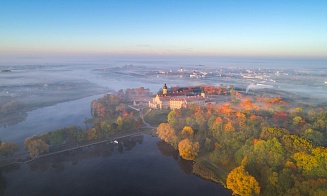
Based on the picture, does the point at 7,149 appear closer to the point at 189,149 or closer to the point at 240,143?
the point at 189,149

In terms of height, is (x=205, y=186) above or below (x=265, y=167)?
below

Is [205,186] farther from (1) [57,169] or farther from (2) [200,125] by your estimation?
(1) [57,169]

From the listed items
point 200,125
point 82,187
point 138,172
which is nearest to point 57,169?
point 82,187

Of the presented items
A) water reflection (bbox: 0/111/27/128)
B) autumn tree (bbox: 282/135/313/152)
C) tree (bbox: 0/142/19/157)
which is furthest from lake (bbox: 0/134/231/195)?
water reflection (bbox: 0/111/27/128)

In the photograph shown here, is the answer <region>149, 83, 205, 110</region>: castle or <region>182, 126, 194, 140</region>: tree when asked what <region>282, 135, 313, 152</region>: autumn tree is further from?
<region>149, 83, 205, 110</region>: castle

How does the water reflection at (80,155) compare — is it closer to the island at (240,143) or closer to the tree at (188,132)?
the island at (240,143)

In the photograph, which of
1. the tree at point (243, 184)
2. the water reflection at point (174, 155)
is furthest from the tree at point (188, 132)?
the tree at point (243, 184)
